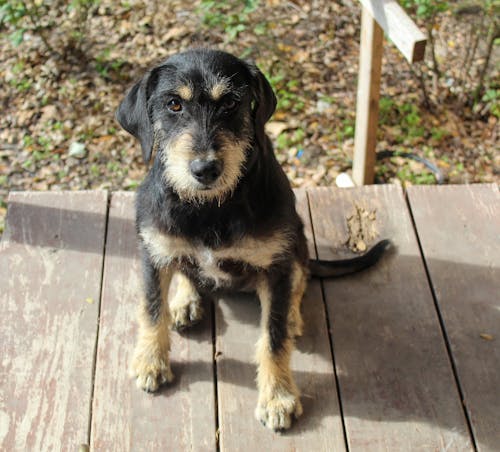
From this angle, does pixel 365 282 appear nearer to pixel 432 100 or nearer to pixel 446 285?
pixel 446 285

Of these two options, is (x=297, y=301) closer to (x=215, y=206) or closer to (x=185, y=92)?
(x=215, y=206)

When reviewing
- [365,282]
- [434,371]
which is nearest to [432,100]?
[365,282]

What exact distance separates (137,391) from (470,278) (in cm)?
191

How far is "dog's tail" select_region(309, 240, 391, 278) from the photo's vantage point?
3.66 m

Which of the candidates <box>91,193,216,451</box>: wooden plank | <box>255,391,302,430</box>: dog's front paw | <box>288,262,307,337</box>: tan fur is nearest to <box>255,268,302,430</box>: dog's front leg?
<box>255,391,302,430</box>: dog's front paw

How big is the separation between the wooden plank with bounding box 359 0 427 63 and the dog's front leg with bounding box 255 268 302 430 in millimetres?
1197

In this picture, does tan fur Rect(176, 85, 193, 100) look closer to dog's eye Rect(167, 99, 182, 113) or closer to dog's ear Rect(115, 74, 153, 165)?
dog's eye Rect(167, 99, 182, 113)

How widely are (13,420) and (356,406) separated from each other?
5.33 ft

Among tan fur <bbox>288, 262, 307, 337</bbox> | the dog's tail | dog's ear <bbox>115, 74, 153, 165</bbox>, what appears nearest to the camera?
dog's ear <bbox>115, 74, 153, 165</bbox>

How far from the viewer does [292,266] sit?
311cm

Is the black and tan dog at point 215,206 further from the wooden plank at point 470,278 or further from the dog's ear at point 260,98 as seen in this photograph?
the wooden plank at point 470,278

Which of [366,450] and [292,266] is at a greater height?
[292,266]

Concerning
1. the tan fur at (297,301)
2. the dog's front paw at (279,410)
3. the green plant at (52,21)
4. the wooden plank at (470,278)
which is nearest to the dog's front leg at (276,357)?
the dog's front paw at (279,410)

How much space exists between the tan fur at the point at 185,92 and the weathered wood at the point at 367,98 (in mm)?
1571
